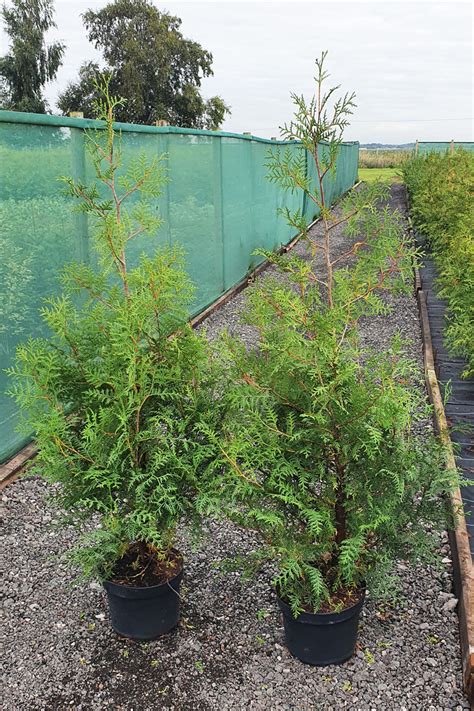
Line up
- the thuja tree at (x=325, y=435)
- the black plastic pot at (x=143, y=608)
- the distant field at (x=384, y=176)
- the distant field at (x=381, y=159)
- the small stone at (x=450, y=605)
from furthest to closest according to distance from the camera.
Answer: the distant field at (x=381, y=159) → the small stone at (x=450, y=605) → the distant field at (x=384, y=176) → the black plastic pot at (x=143, y=608) → the thuja tree at (x=325, y=435)

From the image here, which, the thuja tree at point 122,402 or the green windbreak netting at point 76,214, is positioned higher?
the green windbreak netting at point 76,214

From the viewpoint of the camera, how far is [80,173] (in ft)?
14.5

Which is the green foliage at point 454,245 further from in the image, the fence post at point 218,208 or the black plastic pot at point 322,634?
the black plastic pot at point 322,634

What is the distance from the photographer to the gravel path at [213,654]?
2.32 meters

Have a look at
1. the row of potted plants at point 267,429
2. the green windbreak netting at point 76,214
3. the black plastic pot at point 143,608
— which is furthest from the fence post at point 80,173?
the black plastic pot at point 143,608

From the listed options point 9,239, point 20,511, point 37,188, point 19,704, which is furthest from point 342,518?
point 37,188

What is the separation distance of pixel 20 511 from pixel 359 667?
2.00 m

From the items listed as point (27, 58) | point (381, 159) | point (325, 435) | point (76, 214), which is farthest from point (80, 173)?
point (381, 159)

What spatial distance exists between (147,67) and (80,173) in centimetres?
4056

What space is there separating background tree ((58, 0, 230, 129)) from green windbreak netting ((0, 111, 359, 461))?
3419cm

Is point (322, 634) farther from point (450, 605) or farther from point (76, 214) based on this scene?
point (76, 214)

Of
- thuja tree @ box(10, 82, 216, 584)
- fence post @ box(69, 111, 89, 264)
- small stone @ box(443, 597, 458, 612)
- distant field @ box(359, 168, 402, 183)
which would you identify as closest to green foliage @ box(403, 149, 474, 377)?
distant field @ box(359, 168, 402, 183)

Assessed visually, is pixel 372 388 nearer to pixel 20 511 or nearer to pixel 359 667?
pixel 359 667

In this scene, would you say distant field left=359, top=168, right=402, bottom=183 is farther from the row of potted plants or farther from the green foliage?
the green foliage
